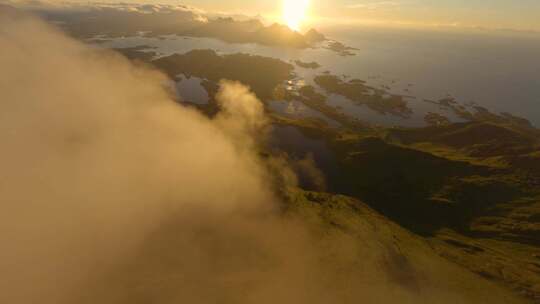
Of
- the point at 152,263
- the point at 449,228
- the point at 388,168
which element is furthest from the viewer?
the point at 388,168

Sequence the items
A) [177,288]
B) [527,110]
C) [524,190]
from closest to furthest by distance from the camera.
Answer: [177,288] < [524,190] < [527,110]

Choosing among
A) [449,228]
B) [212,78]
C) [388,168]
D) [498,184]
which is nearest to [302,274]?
[449,228]

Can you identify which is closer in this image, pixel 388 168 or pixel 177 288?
pixel 177 288

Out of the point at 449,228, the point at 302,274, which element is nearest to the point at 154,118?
the point at 302,274

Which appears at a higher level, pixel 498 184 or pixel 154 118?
pixel 154 118

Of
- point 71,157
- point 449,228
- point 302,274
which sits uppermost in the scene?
point 71,157

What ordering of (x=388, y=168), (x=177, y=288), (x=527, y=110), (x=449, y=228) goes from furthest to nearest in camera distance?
(x=527, y=110) < (x=388, y=168) < (x=449, y=228) < (x=177, y=288)

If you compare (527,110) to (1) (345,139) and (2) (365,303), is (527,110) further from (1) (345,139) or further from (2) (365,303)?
(2) (365,303)

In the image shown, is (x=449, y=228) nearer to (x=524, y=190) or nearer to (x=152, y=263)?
(x=524, y=190)

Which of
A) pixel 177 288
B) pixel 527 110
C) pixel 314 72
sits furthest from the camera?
pixel 314 72
